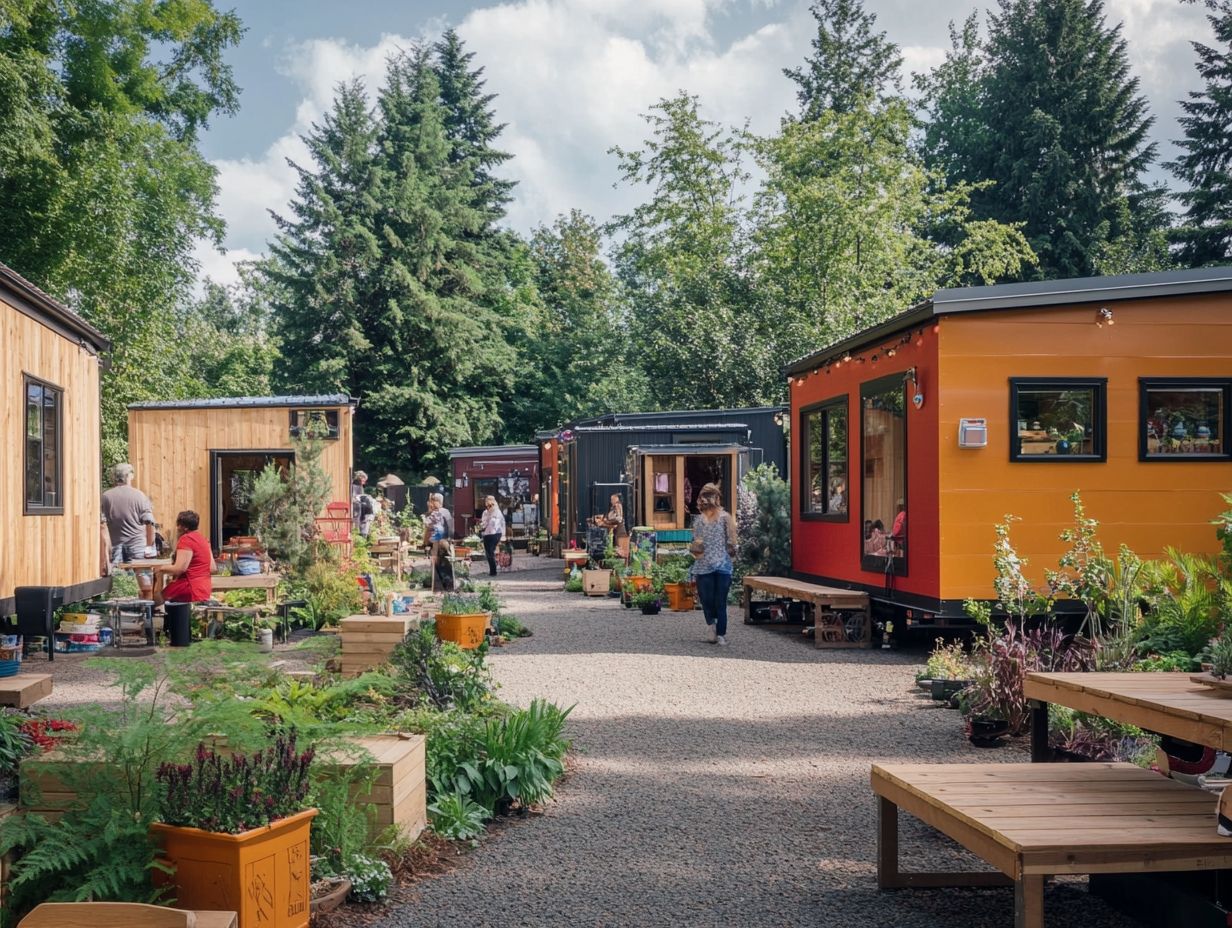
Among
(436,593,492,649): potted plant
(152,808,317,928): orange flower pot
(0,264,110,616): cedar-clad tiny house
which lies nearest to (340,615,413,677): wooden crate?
(436,593,492,649): potted plant

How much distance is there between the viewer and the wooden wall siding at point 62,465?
10156mm

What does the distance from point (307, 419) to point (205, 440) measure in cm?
179

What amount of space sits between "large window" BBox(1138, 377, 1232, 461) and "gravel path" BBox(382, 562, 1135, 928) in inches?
124

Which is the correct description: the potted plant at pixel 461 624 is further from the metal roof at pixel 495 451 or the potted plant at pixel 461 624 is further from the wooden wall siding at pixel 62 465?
the metal roof at pixel 495 451

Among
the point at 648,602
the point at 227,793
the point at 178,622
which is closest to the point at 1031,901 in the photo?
the point at 227,793

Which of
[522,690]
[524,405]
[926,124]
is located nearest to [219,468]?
[522,690]

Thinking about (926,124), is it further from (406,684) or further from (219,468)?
(406,684)

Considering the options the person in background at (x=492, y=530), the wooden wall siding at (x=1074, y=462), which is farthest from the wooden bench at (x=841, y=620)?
the person in background at (x=492, y=530)

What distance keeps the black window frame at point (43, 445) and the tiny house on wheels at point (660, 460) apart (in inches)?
490

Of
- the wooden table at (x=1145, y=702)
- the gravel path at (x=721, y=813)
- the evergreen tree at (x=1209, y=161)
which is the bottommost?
the gravel path at (x=721, y=813)

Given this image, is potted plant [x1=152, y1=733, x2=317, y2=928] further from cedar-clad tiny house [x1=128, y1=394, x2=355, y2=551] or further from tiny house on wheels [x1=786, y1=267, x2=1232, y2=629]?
cedar-clad tiny house [x1=128, y1=394, x2=355, y2=551]

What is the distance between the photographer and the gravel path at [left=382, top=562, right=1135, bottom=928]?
178 inches

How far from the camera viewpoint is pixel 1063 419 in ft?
36.8

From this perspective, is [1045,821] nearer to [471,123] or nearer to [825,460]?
[825,460]
